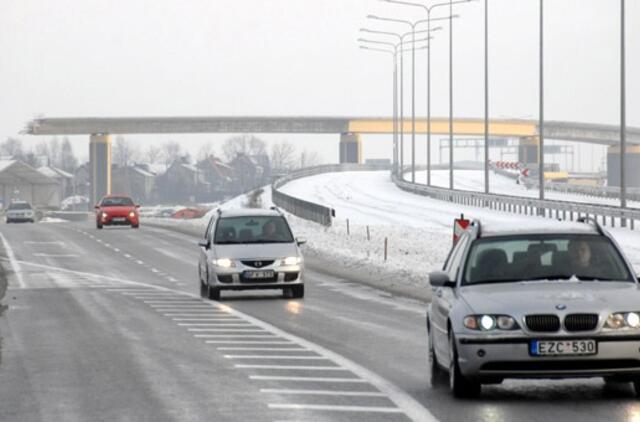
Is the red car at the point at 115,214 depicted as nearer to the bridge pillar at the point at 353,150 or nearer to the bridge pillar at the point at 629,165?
the bridge pillar at the point at 353,150

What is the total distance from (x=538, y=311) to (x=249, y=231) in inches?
694

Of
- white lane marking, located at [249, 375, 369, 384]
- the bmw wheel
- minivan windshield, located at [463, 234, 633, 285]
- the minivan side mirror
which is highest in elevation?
minivan windshield, located at [463, 234, 633, 285]

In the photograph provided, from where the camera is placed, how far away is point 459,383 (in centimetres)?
1305

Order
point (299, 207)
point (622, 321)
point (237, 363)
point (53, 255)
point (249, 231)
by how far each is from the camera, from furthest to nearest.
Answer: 1. point (299, 207)
2. point (53, 255)
3. point (249, 231)
4. point (237, 363)
5. point (622, 321)

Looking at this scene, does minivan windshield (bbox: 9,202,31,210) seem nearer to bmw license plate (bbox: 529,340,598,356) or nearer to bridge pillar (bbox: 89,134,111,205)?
bridge pillar (bbox: 89,134,111,205)

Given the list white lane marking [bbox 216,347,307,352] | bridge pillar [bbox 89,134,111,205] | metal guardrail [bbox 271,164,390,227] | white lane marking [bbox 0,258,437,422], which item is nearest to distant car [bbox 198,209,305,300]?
white lane marking [bbox 0,258,437,422]

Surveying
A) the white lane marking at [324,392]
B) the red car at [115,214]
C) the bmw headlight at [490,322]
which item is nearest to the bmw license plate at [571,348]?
the bmw headlight at [490,322]

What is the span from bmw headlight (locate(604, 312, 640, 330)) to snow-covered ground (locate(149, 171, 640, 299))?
87.5 inches

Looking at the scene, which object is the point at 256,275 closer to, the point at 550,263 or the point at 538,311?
the point at 550,263

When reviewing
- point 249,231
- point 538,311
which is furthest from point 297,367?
point 249,231

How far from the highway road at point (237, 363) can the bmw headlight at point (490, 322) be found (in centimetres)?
58

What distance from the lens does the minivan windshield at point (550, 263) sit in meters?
13.7

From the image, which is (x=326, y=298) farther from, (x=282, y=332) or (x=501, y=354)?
(x=501, y=354)

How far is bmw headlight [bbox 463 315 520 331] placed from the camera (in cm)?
1268
